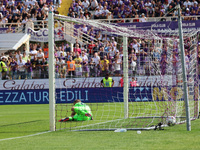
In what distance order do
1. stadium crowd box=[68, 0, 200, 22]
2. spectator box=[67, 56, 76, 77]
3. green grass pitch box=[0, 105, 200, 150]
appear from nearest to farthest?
green grass pitch box=[0, 105, 200, 150], spectator box=[67, 56, 76, 77], stadium crowd box=[68, 0, 200, 22]

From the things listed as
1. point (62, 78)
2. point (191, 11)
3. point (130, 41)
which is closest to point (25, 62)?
point (62, 78)

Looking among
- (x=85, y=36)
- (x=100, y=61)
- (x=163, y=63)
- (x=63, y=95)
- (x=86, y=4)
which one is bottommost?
(x=63, y=95)

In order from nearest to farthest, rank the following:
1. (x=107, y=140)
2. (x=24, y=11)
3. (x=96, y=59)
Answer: (x=107, y=140) → (x=96, y=59) → (x=24, y=11)

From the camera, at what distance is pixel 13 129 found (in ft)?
40.1

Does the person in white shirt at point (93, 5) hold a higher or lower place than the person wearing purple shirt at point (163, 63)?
higher

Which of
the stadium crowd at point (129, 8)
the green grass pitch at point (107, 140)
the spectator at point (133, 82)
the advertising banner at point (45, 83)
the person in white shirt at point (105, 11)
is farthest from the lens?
the person in white shirt at point (105, 11)

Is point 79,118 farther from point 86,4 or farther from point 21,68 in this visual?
point 86,4

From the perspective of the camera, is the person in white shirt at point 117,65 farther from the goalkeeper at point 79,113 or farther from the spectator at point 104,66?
the goalkeeper at point 79,113

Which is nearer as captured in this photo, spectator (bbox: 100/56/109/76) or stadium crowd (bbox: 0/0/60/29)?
spectator (bbox: 100/56/109/76)

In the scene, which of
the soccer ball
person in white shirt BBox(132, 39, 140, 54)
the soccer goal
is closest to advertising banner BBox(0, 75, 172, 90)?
the soccer goal

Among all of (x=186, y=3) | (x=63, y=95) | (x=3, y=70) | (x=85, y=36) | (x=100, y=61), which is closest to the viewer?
(x=100, y=61)

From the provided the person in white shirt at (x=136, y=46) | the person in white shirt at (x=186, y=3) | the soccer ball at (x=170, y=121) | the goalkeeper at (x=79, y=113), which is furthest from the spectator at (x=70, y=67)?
the person in white shirt at (x=186, y=3)

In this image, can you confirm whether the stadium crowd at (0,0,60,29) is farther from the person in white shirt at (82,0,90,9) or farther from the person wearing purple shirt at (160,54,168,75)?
the person wearing purple shirt at (160,54,168,75)

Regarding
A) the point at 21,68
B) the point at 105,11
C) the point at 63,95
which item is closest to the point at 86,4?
the point at 105,11
